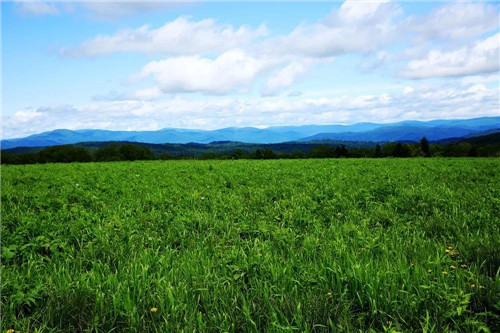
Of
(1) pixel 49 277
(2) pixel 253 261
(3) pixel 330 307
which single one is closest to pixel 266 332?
(3) pixel 330 307

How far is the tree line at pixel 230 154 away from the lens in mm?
60606

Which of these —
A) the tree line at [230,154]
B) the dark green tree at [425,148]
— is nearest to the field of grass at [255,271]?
the tree line at [230,154]

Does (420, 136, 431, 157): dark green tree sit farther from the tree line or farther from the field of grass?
the field of grass

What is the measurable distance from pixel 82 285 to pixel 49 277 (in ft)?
2.33

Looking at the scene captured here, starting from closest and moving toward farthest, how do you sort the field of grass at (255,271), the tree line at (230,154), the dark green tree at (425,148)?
1. the field of grass at (255,271)
2. the tree line at (230,154)
3. the dark green tree at (425,148)

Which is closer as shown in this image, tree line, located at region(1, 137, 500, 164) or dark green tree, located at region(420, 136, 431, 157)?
tree line, located at region(1, 137, 500, 164)

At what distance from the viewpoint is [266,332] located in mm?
3078

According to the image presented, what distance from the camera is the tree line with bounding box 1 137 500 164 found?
60606 mm

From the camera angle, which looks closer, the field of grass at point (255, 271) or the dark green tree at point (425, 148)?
the field of grass at point (255, 271)

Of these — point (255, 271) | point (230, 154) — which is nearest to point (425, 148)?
point (230, 154)

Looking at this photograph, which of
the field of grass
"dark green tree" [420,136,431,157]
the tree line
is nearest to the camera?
the field of grass

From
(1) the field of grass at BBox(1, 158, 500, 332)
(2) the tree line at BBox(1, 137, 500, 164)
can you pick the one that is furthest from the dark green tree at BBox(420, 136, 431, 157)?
(1) the field of grass at BBox(1, 158, 500, 332)

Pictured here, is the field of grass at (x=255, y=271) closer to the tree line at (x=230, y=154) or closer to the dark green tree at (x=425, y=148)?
the tree line at (x=230, y=154)

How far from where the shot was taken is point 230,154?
243 ft
